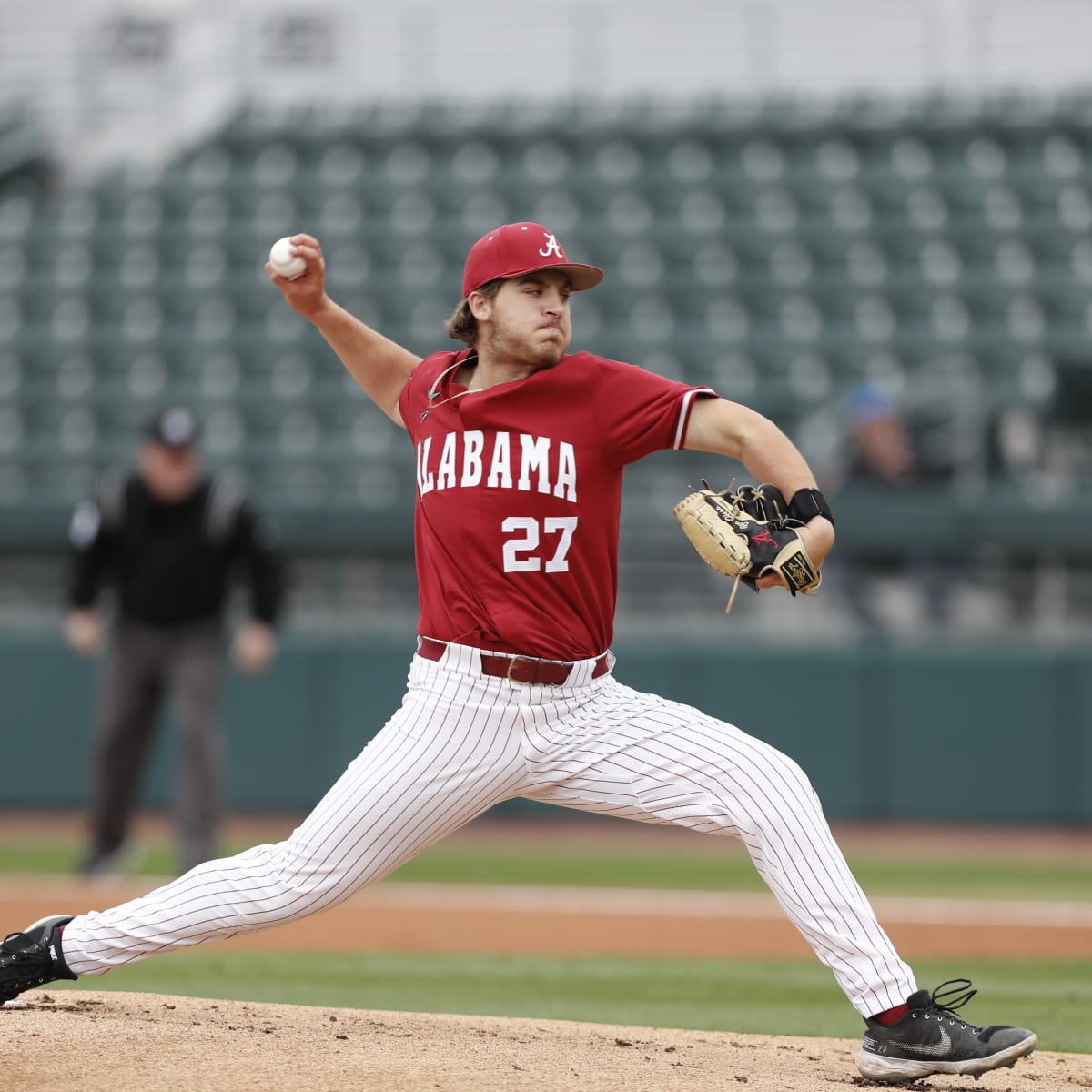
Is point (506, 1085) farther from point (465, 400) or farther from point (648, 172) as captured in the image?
point (648, 172)

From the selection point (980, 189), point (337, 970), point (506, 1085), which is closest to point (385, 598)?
point (337, 970)

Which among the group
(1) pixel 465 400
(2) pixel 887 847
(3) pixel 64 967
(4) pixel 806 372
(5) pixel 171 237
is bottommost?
(2) pixel 887 847

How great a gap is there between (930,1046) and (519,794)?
36.8 inches

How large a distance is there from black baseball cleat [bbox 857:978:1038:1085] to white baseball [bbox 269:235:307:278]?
198 cm

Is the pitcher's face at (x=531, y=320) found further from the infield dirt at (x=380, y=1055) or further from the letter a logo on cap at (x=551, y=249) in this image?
the infield dirt at (x=380, y=1055)

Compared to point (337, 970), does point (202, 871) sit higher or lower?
higher

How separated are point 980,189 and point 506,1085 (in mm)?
12482

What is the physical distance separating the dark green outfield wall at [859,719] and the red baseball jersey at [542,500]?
6.74 meters

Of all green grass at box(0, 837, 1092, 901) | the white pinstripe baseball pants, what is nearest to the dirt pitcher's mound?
the white pinstripe baseball pants

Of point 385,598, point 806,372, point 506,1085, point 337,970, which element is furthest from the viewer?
point 806,372

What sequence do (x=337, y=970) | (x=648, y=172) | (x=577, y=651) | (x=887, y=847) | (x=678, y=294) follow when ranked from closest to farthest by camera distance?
(x=577, y=651) < (x=337, y=970) < (x=887, y=847) < (x=678, y=294) < (x=648, y=172)

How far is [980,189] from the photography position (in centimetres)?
1432

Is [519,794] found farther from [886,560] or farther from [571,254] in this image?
[571,254]

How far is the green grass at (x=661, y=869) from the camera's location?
7.88 metres
